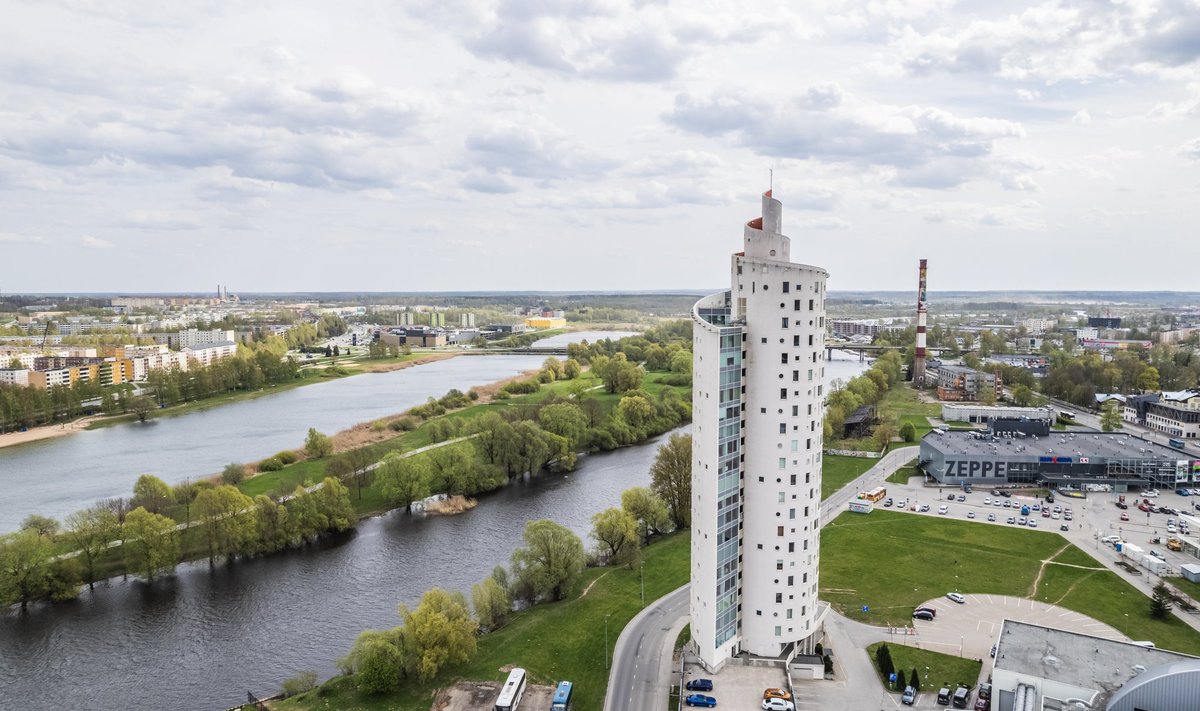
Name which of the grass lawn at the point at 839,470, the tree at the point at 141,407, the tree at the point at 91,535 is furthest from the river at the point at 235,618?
the tree at the point at 141,407

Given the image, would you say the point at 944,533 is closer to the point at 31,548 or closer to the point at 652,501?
the point at 652,501

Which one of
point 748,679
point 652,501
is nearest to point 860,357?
point 652,501

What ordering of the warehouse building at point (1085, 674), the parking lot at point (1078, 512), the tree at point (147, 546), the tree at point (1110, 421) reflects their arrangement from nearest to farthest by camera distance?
1. the warehouse building at point (1085, 674)
2. the tree at point (147, 546)
3. the parking lot at point (1078, 512)
4. the tree at point (1110, 421)

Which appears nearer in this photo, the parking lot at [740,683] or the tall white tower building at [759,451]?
the parking lot at [740,683]

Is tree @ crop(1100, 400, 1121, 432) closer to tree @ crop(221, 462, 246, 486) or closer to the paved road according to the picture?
the paved road

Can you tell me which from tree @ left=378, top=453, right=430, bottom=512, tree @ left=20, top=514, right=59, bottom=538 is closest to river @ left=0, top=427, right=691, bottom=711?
tree @ left=378, top=453, right=430, bottom=512

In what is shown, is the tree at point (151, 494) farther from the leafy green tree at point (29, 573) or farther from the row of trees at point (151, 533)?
the leafy green tree at point (29, 573)
